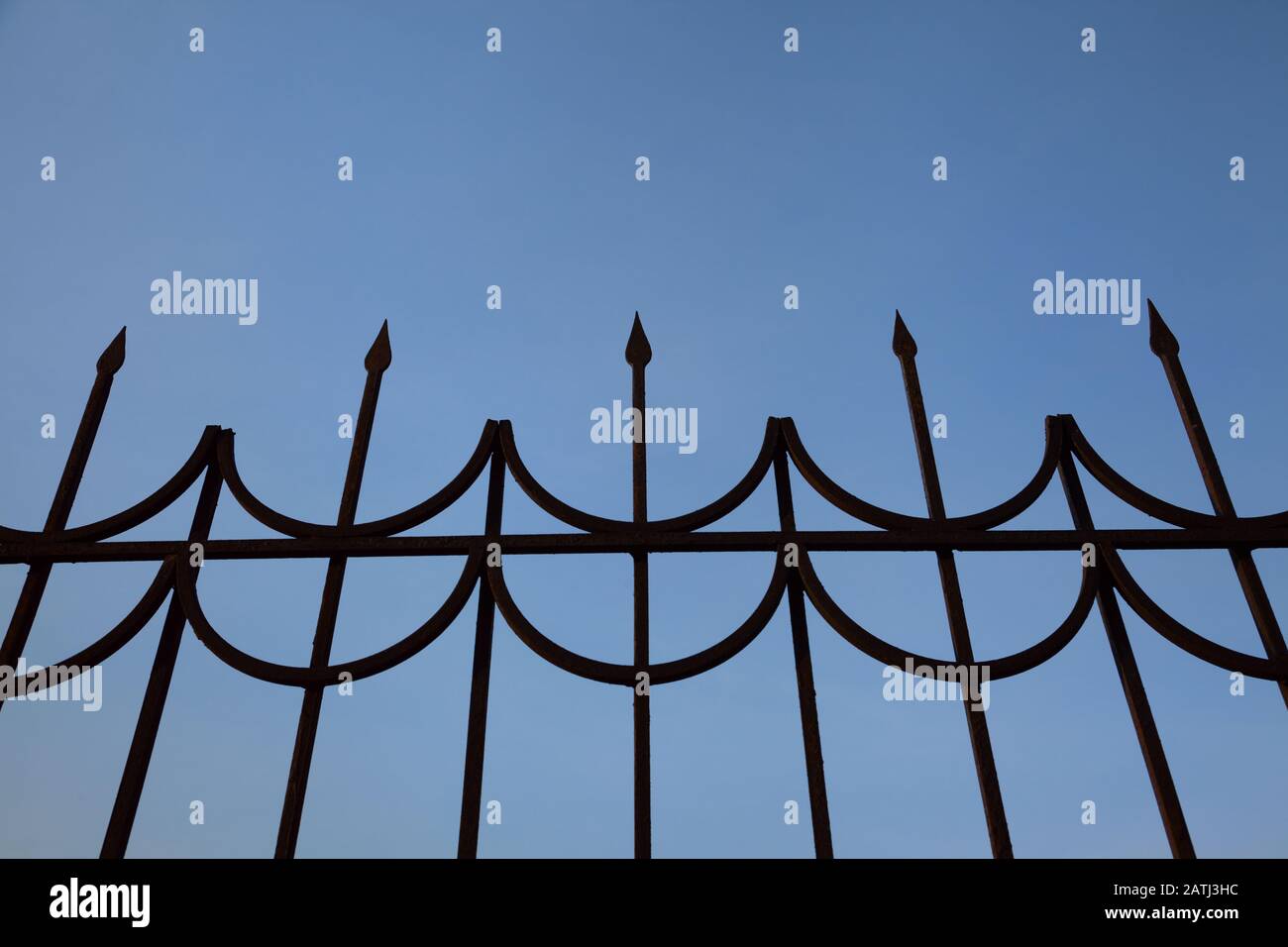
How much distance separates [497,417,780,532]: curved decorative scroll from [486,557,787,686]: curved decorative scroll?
0.26 meters

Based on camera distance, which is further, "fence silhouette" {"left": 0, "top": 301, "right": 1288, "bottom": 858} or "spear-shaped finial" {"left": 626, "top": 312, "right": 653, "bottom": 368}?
"spear-shaped finial" {"left": 626, "top": 312, "right": 653, "bottom": 368}

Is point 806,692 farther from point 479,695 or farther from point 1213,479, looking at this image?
point 1213,479

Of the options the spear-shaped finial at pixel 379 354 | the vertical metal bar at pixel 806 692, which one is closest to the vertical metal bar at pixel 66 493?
the spear-shaped finial at pixel 379 354

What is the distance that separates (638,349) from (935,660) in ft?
4.07

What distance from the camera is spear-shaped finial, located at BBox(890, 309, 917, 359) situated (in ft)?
9.55

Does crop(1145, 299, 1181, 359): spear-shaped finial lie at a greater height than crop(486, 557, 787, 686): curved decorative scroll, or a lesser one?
greater

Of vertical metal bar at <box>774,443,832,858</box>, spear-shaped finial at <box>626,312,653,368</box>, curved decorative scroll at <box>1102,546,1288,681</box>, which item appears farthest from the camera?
spear-shaped finial at <box>626,312,653,368</box>

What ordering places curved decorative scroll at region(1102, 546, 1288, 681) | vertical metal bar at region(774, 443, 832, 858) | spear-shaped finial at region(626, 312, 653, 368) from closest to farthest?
vertical metal bar at region(774, 443, 832, 858)
curved decorative scroll at region(1102, 546, 1288, 681)
spear-shaped finial at region(626, 312, 653, 368)

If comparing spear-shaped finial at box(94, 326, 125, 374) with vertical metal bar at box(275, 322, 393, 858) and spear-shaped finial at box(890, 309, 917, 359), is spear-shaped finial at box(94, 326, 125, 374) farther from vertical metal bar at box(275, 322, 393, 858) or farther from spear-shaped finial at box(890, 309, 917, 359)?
spear-shaped finial at box(890, 309, 917, 359)

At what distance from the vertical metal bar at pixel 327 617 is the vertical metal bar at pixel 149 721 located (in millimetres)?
391

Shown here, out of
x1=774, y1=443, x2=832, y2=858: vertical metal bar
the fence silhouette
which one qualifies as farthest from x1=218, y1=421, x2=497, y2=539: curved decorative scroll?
x1=774, y1=443, x2=832, y2=858: vertical metal bar

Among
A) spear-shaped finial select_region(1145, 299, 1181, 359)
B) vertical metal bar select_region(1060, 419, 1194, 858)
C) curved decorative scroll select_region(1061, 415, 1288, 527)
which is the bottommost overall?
vertical metal bar select_region(1060, 419, 1194, 858)

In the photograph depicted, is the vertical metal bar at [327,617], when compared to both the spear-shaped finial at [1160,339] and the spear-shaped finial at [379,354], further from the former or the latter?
the spear-shaped finial at [1160,339]
